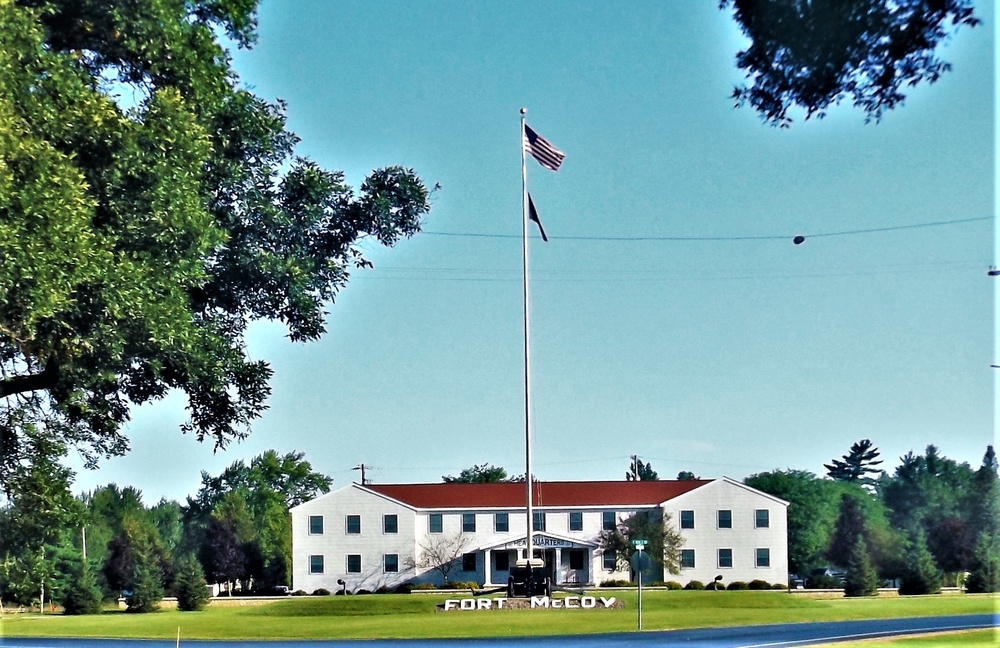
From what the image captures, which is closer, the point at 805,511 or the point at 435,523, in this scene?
the point at 435,523

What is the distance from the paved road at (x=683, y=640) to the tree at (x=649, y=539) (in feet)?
91.3

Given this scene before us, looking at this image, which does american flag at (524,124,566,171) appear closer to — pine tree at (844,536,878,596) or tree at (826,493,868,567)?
pine tree at (844,536,878,596)

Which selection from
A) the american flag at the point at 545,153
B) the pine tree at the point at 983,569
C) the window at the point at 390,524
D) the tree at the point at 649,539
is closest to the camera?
the american flag at the point at 545,153

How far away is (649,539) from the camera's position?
68875 millimetres

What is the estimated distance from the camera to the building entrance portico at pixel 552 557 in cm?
7225

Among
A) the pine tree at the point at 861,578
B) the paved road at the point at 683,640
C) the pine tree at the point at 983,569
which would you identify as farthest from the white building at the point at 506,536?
the paved road at the point at 683,640

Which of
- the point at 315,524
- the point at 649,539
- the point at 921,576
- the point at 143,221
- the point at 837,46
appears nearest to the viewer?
the point at 837,46

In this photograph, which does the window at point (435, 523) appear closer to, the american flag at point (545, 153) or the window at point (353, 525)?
the window at point (353, 525)

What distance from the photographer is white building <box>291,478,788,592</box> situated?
72250 millimetres

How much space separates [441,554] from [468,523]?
2.71 m

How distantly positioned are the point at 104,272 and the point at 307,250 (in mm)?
4651

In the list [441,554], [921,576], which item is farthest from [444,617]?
[921,576]

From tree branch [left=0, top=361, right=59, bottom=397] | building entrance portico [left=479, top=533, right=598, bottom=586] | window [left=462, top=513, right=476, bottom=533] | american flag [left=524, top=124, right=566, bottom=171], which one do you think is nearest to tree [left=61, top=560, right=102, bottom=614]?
window [left=462, top=513, right=476, bottom=533]

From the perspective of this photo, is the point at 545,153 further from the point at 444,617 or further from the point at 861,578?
the point at 861,578
